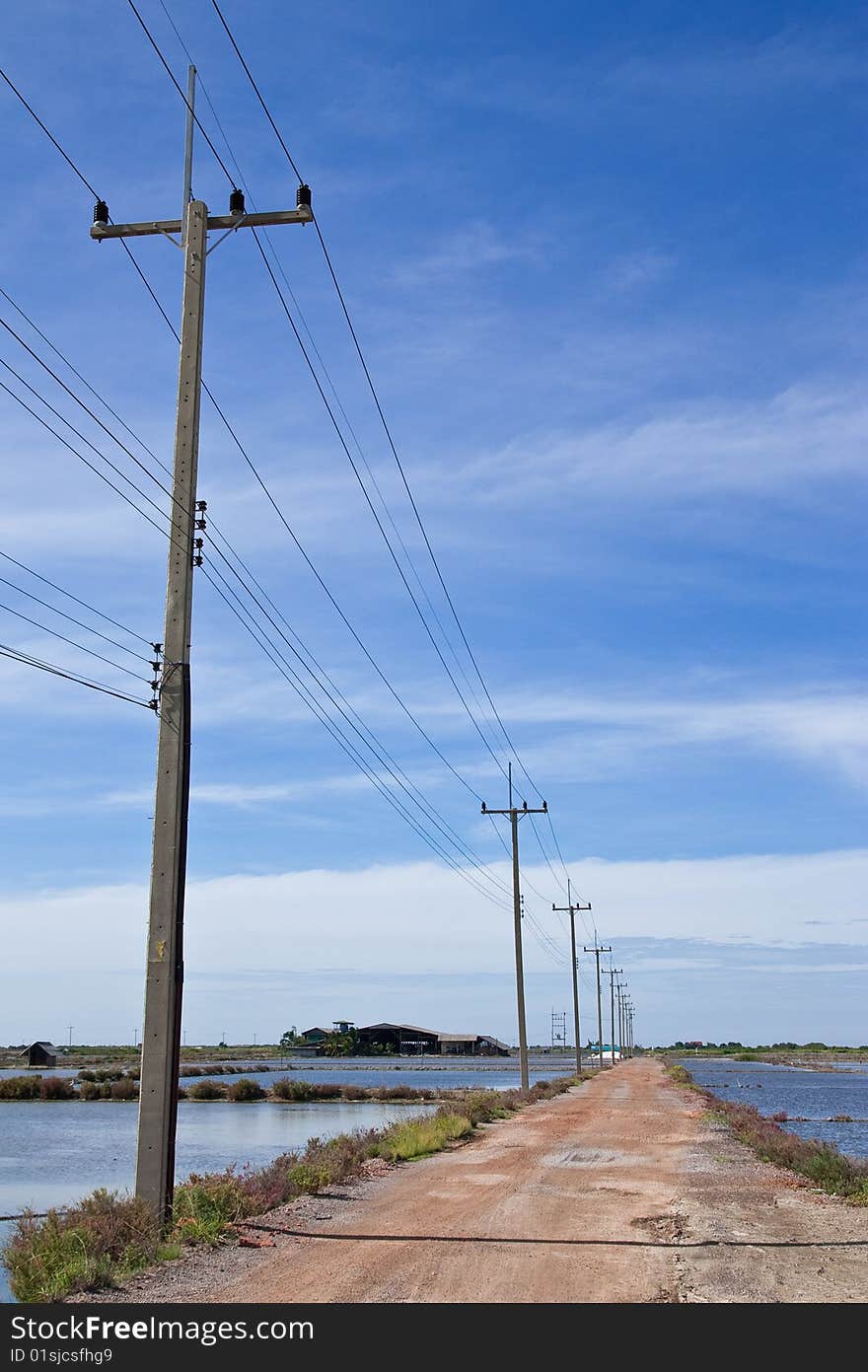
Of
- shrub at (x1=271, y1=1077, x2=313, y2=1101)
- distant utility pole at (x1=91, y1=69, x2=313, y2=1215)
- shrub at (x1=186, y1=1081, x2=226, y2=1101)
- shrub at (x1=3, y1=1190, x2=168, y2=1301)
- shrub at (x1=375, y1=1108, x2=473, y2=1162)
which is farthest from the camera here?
shrub at (x1=186, y1=1081, x2=226, y2=1101)

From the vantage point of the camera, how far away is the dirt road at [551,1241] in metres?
10.8

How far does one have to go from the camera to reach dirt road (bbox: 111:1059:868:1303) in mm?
10828

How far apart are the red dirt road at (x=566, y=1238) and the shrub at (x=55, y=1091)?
202ft

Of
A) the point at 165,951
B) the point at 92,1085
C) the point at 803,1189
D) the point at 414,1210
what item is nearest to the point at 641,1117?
the point at 803,1189

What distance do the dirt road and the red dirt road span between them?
0.09 feet

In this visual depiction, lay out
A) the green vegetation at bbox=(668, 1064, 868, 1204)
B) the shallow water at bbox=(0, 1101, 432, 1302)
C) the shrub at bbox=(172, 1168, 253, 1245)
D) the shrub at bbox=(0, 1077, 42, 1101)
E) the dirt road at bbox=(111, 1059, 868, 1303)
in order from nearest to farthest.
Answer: the dirt road at bbox=(111, 1059, 868, 1303) → the shrub at bbox=(172, 1168, 253, 1245) → the green vegetation at bbox=(668, 1064, 868, 1204) → the shallow water at bbox=(0, 1101, 432, 1302) → the shrub at bbox=(0, 1077, 42, 1101)

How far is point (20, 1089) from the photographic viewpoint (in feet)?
264

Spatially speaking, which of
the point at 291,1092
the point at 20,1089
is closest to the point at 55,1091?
the point at 20,1089

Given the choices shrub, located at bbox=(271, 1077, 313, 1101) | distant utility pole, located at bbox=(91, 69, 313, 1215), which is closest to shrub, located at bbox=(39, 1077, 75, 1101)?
shrub, located at bbox=(271, 1077, 313, 1101)

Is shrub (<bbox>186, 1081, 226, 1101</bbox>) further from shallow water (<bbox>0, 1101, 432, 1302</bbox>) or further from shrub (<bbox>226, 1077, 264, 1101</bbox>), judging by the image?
shallow water (<bbox>0, 1101, 432, 1302</bbox>)

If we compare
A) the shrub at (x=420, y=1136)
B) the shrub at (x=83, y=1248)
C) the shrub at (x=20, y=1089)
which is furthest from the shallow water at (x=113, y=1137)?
the shrub at (x=420, y=1136)

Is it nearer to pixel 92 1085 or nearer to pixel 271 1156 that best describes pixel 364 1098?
pixel 92 1085
